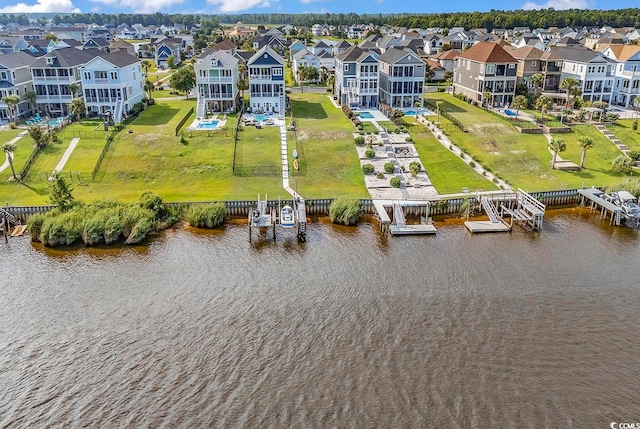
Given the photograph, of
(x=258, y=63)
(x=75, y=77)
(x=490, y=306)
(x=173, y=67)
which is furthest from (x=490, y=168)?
(x=173, y=67)

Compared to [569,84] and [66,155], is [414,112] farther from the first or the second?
[66,155]

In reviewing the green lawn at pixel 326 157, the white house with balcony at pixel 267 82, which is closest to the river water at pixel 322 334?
the green lawn at pixel 326 157

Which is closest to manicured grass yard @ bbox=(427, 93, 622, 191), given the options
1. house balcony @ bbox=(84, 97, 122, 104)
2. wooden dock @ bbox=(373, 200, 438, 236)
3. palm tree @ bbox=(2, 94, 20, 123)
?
wooden dock @ bbox=(373, 200, 438, 236)

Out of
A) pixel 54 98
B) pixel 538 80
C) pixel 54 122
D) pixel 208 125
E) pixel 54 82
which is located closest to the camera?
pixel 208 125

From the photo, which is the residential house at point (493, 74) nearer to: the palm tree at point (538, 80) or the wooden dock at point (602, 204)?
the palm tree at point (538, 80)

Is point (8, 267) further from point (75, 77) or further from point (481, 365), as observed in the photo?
point (75, 77)

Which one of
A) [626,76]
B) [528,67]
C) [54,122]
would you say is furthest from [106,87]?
[626,76]
